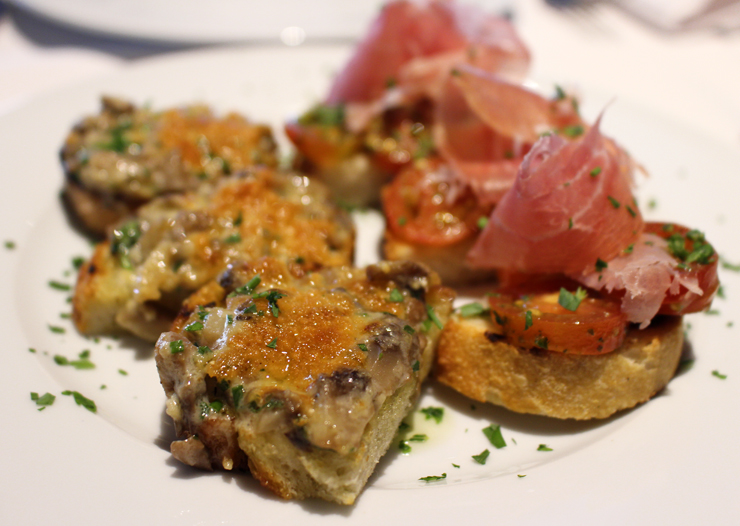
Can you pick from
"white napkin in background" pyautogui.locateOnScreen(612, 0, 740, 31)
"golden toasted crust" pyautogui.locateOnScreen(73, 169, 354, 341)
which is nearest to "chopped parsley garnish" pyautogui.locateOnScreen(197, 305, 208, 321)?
"golden toasted crust" pyautogui.locateOnScreen(73, 169, 354, 341)

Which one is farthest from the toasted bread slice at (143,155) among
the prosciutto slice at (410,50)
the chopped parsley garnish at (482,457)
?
the chopped parsley garnish at (482,457)

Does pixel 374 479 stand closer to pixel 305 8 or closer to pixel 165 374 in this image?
pixel 165 374

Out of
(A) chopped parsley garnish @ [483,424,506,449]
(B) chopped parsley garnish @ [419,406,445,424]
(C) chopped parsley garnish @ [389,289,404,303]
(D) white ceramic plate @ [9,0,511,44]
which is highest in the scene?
(D) white ceramic plate @ [9,0,511,44]

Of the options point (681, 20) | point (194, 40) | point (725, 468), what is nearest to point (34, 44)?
point (194, 40)

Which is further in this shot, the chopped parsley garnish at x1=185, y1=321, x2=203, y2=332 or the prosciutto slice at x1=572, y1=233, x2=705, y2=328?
the prosciutto slice at x1=572, y1=233, x2=705, y2=328

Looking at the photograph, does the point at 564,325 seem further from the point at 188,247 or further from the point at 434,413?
the point at 188,247

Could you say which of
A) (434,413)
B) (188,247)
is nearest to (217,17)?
(188,247)

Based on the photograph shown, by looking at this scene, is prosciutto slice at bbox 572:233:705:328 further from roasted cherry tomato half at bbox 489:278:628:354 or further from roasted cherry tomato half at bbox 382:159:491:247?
roasted cherry tomato half at bbox 382:159:491:247
